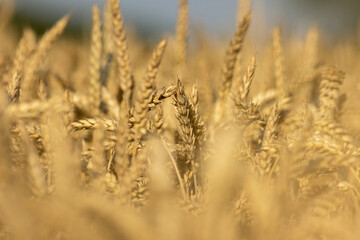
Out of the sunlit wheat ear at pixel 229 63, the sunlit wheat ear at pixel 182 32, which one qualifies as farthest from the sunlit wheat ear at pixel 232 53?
the sunlit wheat ear at pixel 182 32

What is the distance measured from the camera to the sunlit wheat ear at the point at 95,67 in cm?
106

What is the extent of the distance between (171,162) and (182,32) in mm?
628

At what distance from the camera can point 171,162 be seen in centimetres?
74

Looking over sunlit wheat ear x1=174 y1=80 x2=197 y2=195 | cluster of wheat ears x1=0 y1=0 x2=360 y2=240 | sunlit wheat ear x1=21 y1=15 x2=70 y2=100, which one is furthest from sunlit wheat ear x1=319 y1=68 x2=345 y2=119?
sunlit wheat ear x1=21 y1=15 x2=70 y2=100

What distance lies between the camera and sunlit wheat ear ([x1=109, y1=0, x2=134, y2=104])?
34.8 inches

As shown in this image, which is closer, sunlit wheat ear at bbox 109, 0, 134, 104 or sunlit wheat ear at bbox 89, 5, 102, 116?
sunlit wheat ear at bbox 109, 0, 134, 104

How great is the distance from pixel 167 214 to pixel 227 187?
7cm

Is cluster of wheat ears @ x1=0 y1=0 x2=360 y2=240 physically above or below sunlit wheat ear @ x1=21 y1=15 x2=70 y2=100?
below

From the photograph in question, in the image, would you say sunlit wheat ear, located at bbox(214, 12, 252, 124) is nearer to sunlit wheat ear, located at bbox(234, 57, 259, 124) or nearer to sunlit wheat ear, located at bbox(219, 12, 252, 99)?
sunlit wheat ear, located at bbox(219, 12, 252, 99)

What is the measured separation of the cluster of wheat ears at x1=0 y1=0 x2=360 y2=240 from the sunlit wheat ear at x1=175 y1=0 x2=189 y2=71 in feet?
0.05

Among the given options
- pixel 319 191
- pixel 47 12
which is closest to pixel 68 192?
pixel 319 191

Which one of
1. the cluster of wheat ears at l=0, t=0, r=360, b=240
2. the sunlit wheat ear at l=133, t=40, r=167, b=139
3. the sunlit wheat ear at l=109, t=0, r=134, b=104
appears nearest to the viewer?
the cluster of wheat ears at l=0, t=0, r=360, b=240

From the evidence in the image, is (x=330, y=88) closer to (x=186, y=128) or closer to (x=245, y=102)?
(x=245, y=102)

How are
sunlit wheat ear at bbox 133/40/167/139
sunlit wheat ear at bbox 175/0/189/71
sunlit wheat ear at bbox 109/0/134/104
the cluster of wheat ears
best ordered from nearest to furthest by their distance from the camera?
1. the cluster of wheat ears
2. sunlit wheat ear at bbox 133/40/167/139
3. sunlit wheat ear at bbox 109/0/134/104
4. sunlit wheat ear at bbox 175/0/189/71
